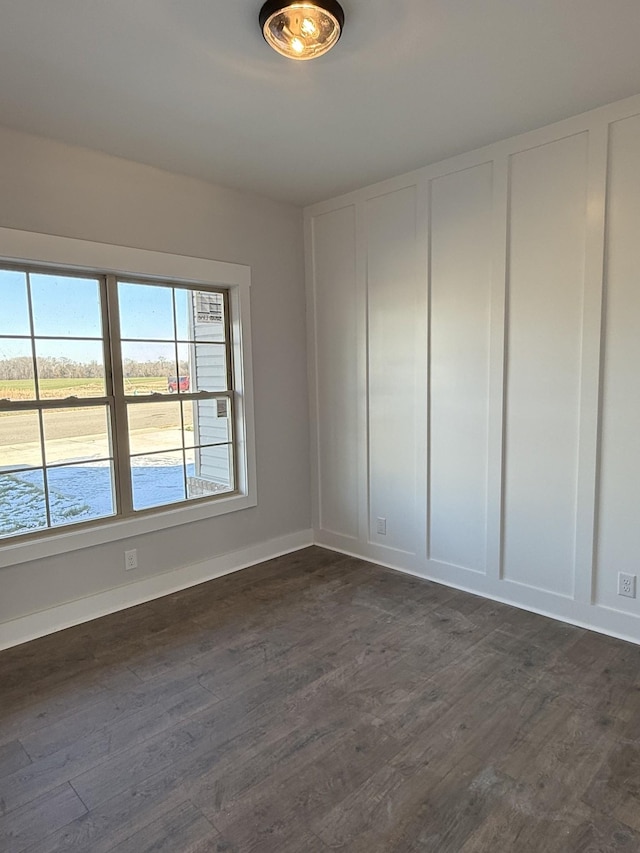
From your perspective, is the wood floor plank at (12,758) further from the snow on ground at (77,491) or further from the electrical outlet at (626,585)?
the electrical outlet at (626,585)

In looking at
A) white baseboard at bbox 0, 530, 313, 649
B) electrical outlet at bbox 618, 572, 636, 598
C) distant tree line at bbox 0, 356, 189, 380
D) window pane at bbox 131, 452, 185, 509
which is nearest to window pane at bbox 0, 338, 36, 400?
distant tree line at bbox 0, 356, 189, 380

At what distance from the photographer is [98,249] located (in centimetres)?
296

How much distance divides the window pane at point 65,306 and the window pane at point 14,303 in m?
0.04

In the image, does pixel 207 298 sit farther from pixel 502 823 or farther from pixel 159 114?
pixel 502 823

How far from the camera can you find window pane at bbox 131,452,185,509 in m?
3.31

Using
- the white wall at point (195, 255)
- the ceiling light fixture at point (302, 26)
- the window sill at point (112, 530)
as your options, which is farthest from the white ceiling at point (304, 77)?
the window sill at point (112, 530)

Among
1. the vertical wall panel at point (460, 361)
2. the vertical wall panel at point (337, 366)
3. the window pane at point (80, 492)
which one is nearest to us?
the window pane at point (80, 492)

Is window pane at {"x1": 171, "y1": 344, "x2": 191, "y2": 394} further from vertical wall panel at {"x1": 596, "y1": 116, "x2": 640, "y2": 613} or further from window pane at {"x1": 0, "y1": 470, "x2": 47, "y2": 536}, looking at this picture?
vertical wall panel at {"x1": 596, "y1": 116, "x2": 640, "y2": 613}

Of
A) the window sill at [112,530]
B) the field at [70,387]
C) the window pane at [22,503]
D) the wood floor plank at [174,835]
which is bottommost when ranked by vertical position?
the wood floor plank at [174,835]

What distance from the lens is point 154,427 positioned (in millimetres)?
3385

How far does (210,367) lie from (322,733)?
8.11 ft

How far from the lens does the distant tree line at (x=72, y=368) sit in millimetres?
2789

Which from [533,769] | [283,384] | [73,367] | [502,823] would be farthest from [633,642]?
[73,367]

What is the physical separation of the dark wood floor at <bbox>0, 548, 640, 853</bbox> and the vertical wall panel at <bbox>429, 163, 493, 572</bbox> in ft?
1.77
